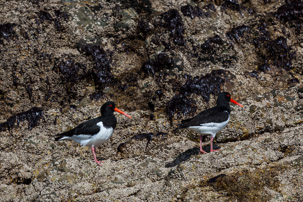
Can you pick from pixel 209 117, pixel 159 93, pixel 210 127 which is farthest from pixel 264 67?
pixel 210 127

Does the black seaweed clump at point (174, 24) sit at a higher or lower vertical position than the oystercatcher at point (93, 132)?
higher

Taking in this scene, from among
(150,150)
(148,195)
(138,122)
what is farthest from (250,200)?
(138,122)

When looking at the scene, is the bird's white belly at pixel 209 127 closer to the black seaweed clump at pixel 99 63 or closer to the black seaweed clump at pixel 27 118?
the black seaweed clump at pixel 99 63

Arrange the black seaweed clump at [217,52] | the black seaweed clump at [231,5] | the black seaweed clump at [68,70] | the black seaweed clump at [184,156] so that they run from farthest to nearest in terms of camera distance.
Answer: the black seaweed clump at [231,5] → the black seaweed clump at [217,52] → the black seaweed clump at [68,70] → the black seaweed clump at [184,156]

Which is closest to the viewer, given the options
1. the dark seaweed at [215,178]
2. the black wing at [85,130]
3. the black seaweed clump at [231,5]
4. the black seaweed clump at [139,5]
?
the dark seaweed at [215,178]

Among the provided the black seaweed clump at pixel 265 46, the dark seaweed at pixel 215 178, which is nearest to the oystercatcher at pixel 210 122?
the dark seaweed at pixel 215 178

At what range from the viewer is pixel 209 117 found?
25.7 ft

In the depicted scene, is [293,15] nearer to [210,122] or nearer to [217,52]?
[217,52]

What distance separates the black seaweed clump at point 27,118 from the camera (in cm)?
878

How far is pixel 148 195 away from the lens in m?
6.21

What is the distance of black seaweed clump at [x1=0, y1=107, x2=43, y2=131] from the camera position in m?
8.78

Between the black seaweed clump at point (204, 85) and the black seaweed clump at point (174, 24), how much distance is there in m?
1.34

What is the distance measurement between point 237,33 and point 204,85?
7.53ft

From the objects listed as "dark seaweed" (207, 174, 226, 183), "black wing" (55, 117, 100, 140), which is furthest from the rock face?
"black wing" (55, 117, 100, 140)
